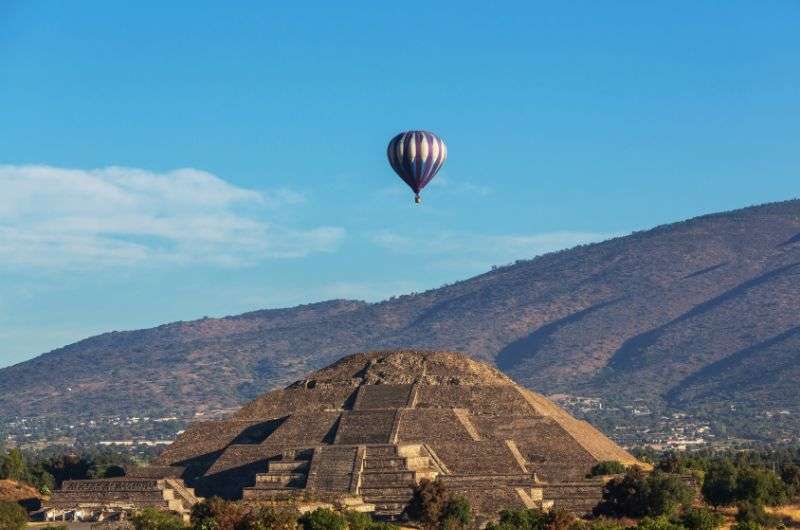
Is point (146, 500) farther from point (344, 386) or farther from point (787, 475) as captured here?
point (787, 475)

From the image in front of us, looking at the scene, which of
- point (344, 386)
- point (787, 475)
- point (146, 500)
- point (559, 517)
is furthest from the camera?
point (344, 386)

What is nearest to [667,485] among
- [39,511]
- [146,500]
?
[146,500]

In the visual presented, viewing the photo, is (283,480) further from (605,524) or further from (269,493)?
(605,524)

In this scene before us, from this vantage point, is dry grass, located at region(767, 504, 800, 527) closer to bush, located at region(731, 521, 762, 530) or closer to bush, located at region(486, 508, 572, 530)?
bush, located at region(731, 521, 762, 530)

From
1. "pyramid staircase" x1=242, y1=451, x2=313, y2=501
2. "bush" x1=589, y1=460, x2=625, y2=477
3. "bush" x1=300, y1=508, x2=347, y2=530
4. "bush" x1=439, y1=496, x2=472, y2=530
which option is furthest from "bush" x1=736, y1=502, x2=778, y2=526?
"pyramid staircase" x1=242, y1=451, x2=313, y2=501

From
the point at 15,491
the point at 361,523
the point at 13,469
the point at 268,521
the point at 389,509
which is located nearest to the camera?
the point at 268,521

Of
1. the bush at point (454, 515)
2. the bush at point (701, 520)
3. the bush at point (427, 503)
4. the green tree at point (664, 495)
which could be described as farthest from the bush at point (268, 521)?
the green tree at point (664, 495)

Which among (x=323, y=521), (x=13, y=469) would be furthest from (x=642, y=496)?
(x=13, y=469)
